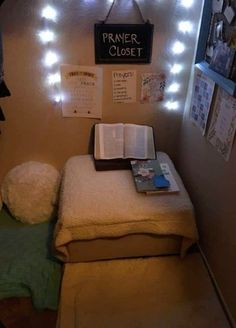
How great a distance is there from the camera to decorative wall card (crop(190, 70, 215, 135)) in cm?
136

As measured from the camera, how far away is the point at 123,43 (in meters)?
1.47

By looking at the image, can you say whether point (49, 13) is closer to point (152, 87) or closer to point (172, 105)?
point (152, 87)

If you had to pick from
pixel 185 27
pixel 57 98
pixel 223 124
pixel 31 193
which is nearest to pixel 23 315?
pixel 31 193

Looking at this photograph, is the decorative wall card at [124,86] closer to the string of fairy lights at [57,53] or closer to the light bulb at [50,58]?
the string of fairy lights at [57,53]

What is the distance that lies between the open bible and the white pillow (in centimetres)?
36

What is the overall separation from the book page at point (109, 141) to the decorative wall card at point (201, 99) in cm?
45

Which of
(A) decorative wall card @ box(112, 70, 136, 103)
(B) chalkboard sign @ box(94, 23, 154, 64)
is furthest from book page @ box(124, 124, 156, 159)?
(B) chalkboard sign @ box(94, 23, 154, 64)

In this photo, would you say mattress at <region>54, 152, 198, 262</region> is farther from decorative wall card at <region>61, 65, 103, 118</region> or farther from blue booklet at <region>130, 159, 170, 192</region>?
decorative wall card at <region>61, 65, 103, 118</region>

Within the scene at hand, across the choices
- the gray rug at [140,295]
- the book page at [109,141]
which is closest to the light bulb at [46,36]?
the book page at [109,141]

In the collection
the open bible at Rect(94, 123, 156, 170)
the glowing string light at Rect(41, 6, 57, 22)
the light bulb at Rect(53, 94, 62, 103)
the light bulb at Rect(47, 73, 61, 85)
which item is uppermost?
the glowing string light at Rect(41, 6, 57, 22)

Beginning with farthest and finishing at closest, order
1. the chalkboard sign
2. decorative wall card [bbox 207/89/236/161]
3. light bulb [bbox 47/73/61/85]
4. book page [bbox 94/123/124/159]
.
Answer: book page [bbox 94/123/124/159]
light bulb [bbox 47/73/61/85]
the chalkboard sign
decorative wall card [bbox 207/89/236/161]

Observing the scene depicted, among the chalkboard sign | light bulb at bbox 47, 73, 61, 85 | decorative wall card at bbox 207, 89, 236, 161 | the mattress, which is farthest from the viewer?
light bulb at bbox 47, 73, 61, 85

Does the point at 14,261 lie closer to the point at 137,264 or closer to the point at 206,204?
the point at 137,264

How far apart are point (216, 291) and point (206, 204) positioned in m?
0.43
